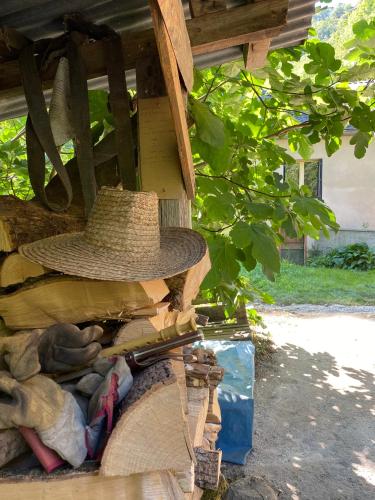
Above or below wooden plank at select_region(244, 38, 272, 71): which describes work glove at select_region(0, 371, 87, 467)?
below

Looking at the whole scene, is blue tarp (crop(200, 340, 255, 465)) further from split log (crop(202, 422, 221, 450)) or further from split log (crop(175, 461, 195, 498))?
split log (crop(175, 461, 195, 498))

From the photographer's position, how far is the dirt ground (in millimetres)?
4293

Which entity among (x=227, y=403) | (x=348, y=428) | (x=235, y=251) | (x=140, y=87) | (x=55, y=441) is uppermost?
(x=140, y=87)

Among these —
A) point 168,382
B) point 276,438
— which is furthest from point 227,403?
point 168,382

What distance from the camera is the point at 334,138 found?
3453 mm

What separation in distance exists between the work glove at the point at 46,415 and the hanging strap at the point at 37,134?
2.93ft

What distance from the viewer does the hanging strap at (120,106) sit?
1.87 m

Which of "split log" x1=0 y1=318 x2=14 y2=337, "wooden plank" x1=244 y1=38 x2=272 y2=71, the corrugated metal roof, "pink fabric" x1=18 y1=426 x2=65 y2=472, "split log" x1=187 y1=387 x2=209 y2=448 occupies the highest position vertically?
the corrugated metal roof

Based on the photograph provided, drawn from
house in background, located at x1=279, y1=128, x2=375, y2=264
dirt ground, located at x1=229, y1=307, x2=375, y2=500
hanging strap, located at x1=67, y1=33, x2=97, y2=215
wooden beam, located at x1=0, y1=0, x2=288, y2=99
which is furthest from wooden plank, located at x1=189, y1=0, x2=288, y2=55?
house in background, located at x1=279, y1=128, x2=375, y2=264

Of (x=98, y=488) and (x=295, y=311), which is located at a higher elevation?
(x=98, y=488)

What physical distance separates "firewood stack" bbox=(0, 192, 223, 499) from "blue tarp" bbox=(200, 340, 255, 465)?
81.8 inches

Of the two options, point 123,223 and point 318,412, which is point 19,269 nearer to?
point 123,223

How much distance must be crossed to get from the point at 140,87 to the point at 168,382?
49.9 inches

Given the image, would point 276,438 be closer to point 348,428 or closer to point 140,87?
point 348,428
